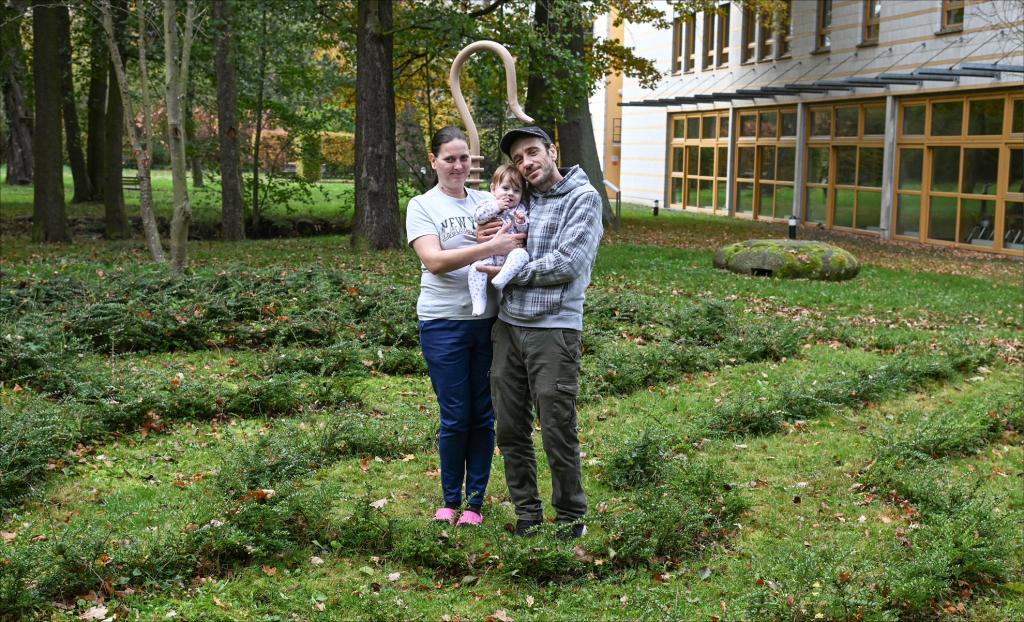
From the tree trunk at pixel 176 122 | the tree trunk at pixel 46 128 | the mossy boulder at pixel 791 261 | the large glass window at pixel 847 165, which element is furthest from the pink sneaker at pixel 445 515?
the large glass window at pixel 847 165

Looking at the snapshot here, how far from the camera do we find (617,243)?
22344 mm

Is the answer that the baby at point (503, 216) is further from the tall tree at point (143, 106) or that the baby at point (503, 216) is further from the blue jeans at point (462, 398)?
the tall tree at point (143, 106)

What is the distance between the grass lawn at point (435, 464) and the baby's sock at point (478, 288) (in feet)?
3.84

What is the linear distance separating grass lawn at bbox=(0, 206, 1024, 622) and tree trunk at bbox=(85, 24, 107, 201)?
9.87 meters

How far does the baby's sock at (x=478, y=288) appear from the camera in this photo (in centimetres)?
497

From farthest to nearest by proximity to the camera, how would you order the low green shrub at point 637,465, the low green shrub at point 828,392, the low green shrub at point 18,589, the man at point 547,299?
the low green shrub at point 828,392 → the low green shrub at point 637,465 → the man at point 547,299 → the low green shrub at point 18,589

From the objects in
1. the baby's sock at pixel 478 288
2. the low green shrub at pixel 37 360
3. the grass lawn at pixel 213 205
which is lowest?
the low green shrub at pixel 37 360

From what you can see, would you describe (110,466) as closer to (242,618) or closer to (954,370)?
(242,618)

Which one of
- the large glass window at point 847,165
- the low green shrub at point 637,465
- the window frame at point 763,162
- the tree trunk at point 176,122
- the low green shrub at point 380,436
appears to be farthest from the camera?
the window frame at point 763,162

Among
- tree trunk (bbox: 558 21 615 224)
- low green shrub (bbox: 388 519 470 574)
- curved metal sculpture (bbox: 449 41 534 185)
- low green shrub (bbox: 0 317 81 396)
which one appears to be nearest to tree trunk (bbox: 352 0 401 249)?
tree trunk (bbox: 558 21 615 224)

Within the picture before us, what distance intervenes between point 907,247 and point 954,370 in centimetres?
1466

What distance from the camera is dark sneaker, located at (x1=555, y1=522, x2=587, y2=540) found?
17.0 ft

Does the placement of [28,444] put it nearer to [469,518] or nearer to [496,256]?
[469,518]

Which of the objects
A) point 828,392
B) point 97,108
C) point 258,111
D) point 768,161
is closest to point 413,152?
point 258,111
